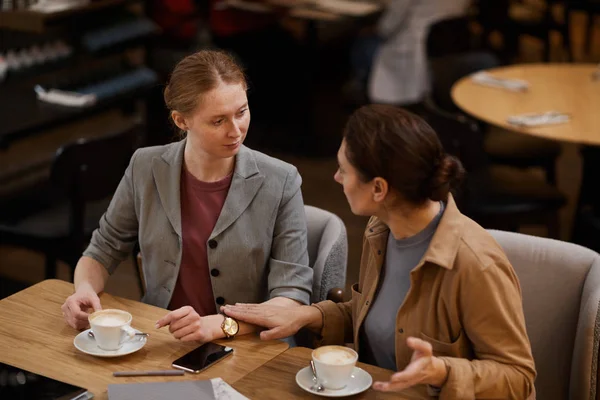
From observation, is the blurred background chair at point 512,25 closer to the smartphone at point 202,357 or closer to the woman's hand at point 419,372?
the smartphone at point 202,357

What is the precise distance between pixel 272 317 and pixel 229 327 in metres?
0.10

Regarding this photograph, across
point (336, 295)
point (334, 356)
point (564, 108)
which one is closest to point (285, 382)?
point (334, 356)

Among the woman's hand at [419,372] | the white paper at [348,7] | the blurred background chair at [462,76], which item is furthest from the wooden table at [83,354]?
the white paper at [348,7]

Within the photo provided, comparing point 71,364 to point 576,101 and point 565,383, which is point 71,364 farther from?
point 576,101

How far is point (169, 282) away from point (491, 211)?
1849 mm

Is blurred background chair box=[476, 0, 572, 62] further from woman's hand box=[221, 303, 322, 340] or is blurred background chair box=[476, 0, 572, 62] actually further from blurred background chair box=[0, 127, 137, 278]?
woman's hand box=[221, 303, 322, 340]

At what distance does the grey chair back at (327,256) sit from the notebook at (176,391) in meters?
0.63

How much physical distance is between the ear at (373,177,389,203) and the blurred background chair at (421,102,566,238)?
1.89 meters

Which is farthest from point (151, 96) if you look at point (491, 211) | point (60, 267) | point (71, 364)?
point (71, 364)

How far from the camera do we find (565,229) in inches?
197

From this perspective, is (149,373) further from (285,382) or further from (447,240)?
(447,240)

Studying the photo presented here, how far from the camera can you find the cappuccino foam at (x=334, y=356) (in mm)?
1885

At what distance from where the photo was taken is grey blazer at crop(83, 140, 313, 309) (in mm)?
2410

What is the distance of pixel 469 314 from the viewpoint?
1.88 meters
